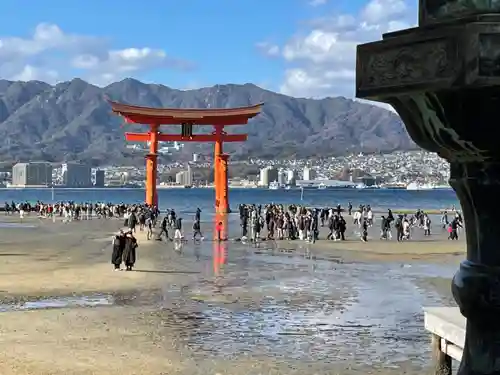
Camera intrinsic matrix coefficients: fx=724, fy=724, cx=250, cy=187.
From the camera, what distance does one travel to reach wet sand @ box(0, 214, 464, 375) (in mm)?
9898

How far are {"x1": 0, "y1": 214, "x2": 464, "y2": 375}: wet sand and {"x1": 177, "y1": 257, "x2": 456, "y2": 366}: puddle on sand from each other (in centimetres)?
5

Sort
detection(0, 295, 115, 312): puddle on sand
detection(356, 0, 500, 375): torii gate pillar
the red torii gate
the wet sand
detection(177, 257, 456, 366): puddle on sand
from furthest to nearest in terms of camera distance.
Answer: the red torii gate
detection(0, 295, 115, 312): puddle on sand
detection(177, 257, 456, 366): puddle on sand
the wet sand
detection(356, 0, 500, 375): torii gate pillar

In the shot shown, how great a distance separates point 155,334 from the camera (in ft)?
39.1

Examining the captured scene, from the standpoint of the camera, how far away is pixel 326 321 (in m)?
13.2

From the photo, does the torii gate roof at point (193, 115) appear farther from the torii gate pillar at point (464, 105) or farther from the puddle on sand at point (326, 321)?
the torii gate pillar at point (464, 105)

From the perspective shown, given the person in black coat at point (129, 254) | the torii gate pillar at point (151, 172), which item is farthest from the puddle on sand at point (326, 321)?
the torii gate pillar at point (151, 172)

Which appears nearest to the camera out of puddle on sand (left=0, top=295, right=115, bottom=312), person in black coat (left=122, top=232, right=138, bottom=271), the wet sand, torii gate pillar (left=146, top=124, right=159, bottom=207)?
the wet sand

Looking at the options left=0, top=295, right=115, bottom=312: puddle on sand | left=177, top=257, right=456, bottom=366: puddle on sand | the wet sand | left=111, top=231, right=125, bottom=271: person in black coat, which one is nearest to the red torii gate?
the wet sand

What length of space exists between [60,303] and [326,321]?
5814 millimetres

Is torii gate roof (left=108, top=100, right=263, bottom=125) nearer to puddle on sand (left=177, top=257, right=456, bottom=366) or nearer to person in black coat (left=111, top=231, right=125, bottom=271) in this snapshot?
person in black coat (left=111, top=231, right=125, bottom=271)

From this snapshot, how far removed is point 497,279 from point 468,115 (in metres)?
0.64

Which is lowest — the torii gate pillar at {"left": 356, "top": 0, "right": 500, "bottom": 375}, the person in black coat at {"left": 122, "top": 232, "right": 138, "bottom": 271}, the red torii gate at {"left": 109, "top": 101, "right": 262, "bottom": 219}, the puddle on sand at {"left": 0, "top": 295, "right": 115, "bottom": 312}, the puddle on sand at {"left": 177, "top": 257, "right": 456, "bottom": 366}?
the puddle on sand at {"left": 0, "top": 295, "right": 115, "bottom": 312}

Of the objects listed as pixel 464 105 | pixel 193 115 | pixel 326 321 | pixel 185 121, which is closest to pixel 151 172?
pixel 185 121

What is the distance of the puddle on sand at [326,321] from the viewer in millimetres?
10742
